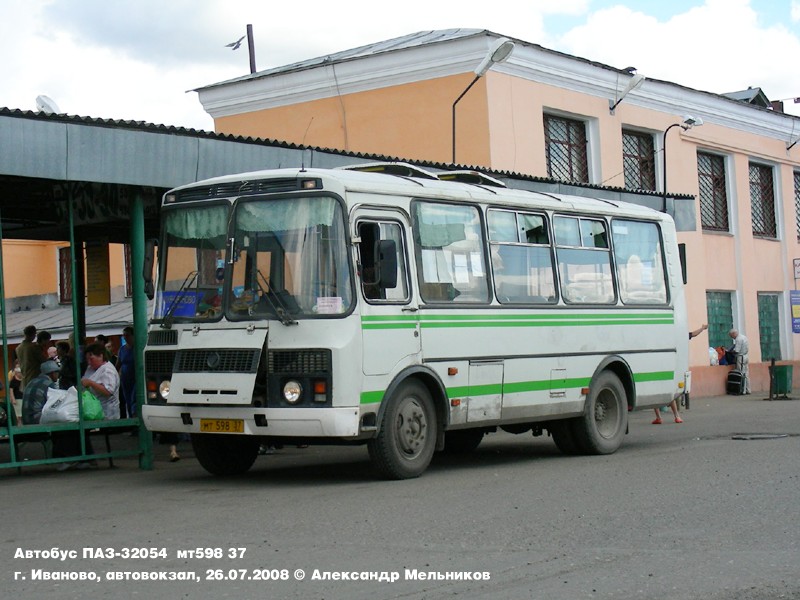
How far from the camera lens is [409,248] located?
13094mm

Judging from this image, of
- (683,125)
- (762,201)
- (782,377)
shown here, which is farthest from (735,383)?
(762,201)

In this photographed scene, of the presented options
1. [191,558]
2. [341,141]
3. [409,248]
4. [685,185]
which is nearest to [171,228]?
[409,248]

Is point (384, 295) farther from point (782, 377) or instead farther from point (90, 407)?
point (782, 377)

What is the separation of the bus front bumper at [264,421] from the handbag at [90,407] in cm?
235

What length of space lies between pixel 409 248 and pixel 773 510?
15.3 feet

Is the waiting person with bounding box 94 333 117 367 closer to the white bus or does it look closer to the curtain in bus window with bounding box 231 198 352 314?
the white bus

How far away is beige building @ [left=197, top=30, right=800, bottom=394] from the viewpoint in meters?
29.1

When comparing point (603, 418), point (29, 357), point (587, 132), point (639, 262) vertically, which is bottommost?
point (603, 418)

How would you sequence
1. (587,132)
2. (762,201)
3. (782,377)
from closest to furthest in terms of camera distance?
(782,377) < (587,132) < (762,201)

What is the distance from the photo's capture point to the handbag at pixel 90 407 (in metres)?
14.8

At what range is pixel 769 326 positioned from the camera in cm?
3872

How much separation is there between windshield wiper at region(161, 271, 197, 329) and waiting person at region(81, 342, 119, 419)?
2.64 m

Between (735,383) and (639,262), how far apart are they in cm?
1745

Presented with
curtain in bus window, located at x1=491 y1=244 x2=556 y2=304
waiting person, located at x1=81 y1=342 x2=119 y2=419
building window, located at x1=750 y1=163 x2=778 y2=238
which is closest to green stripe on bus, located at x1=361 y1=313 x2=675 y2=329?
curtain in bus window, located at x1=491 y1=244 x2=556 y2=304
